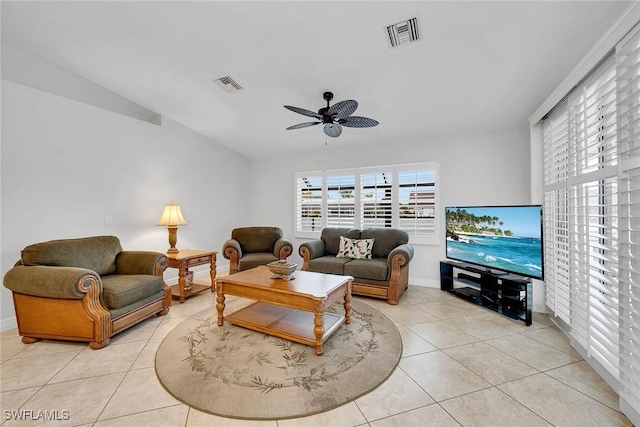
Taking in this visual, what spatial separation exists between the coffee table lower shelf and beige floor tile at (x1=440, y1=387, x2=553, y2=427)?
3.51 feet

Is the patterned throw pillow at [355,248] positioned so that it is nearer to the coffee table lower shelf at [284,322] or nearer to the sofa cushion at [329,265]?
the sofa cushion at [329,265]

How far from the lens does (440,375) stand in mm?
2014

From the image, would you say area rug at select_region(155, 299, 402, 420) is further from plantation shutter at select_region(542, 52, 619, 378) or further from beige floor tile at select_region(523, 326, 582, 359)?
plantation shutter at select_region(542, 52, 619, 378)

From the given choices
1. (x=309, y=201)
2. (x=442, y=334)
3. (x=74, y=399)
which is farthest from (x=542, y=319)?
(x=74, y=399)

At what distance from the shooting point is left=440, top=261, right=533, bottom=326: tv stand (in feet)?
9.39

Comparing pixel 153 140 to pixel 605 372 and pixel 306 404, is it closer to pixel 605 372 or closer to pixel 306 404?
→ pixel 306 404

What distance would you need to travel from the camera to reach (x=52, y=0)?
2.38 m

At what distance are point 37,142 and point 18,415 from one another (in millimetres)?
2865

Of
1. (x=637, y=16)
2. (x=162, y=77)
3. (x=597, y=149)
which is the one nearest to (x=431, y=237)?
(x=597, y=149)

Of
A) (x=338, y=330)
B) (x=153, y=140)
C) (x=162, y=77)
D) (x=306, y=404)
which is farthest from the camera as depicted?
(x=153, y=140)

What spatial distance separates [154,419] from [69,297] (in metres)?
1.52

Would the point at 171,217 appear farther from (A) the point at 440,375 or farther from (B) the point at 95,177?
(A) the point at 440,375

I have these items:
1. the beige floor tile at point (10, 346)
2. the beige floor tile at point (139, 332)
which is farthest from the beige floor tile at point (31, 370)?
the beige floor tile at point (139, 332)

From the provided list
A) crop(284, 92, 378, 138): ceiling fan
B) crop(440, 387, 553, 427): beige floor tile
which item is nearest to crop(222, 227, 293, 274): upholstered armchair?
crop(284, 92, 378, 138): ceiling fan
